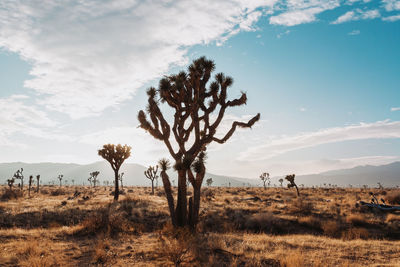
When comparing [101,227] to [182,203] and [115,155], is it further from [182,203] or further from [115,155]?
[115,155]

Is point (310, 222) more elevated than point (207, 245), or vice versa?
point (207, 245)

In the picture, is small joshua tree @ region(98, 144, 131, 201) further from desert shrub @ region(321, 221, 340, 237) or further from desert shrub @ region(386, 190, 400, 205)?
desert shrub @ region(386, 190, 400, 205)

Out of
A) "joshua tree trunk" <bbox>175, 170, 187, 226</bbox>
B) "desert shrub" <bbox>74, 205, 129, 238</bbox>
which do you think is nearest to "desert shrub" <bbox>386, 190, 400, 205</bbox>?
"joshua tree trunk" <bbox>175, 170, 187, 226</bbox>

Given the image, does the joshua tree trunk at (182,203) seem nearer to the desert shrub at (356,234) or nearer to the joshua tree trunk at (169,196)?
the joshua tree trunk at (169,196)

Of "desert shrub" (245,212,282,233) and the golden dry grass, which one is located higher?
the golden dry grass

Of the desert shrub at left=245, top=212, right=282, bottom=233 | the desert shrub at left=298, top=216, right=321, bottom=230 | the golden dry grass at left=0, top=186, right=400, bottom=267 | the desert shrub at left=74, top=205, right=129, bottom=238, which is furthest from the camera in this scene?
the desert shrub at left=298, top=216, right=321, bottom=230

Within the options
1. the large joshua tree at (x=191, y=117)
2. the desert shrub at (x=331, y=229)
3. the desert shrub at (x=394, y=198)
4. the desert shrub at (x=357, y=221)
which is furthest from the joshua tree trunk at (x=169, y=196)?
the desert shrub at (x=394, y=198)

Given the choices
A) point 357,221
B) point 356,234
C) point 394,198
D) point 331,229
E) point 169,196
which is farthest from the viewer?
point 394,198

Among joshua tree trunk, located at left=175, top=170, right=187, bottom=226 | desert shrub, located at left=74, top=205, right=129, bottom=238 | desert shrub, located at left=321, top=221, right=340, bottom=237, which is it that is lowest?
desert shrub, located at left=321, top=221, right=340, bottom=237

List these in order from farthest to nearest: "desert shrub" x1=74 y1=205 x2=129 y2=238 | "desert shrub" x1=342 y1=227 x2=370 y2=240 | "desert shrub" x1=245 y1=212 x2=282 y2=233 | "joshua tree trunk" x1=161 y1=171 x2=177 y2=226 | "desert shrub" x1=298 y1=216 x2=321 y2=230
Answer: "desert shrub" x1=298 y1=216 x2=321 y2=230 → "desert shrub" x1=245 y1=212 x2=282 y2=233 → "joshua tree trunk" x1=161 y1=171 x2=177 y2=226 → "desert shrub" x1=74 y1=205 x2=129 y2=238 → "desert shrub" x1=342 y1=227 x2=370 y2=240

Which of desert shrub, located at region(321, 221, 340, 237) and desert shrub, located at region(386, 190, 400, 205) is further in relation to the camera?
desert shrub, located at region(386, 190, 400, 205)

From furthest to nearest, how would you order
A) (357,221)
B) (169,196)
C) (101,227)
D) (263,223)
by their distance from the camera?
(357,221) → (263,223) → (101,227) → (169,196)

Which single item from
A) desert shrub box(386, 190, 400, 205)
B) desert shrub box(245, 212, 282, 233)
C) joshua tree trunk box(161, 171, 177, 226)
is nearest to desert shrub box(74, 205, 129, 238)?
joshua tree trunk box(161, 171, 177, 226)

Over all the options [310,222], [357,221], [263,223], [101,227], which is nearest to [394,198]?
[357,221]
